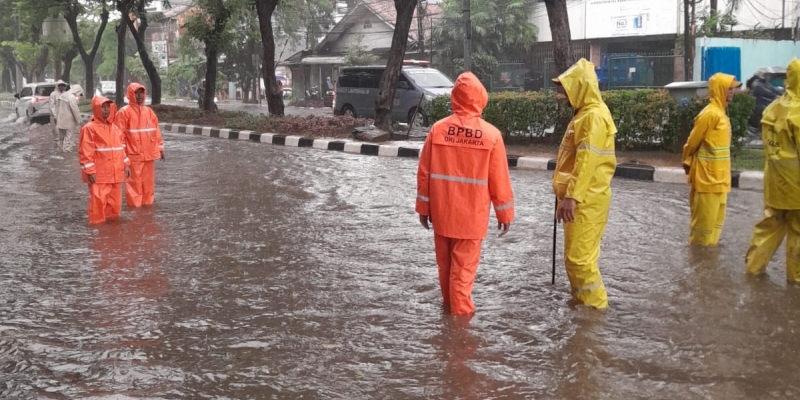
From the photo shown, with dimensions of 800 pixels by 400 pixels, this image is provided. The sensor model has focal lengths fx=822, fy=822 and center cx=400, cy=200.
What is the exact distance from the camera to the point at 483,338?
4758 millimetres

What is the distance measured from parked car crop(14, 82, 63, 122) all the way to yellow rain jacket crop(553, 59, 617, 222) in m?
23.9

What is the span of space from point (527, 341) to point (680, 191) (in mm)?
6278

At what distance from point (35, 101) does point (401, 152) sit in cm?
1679

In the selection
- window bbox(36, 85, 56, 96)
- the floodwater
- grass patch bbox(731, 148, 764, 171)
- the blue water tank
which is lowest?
the floodwater

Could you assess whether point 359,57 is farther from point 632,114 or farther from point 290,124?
point 632,114

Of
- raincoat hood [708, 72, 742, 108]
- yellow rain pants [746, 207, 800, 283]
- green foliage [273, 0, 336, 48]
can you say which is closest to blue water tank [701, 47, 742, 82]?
raincoat hood [708, 72, 742, 108]

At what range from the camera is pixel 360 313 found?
17.3 ft

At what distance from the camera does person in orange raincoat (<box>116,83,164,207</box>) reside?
30.0 ft

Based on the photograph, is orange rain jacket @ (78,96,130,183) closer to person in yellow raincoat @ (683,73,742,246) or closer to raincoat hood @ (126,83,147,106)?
raincoat hood @ (126,83,147,106)

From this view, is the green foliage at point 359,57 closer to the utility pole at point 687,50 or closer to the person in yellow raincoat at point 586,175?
the utility pole at point 687,50

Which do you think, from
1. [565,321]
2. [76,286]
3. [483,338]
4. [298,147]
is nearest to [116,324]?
[76,286]

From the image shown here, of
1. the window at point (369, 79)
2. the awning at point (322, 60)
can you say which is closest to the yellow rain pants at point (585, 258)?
the window at point (369, 79)

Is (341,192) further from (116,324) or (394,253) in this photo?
(116,324)

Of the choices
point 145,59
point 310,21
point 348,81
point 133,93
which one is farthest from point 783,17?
point 133,93
